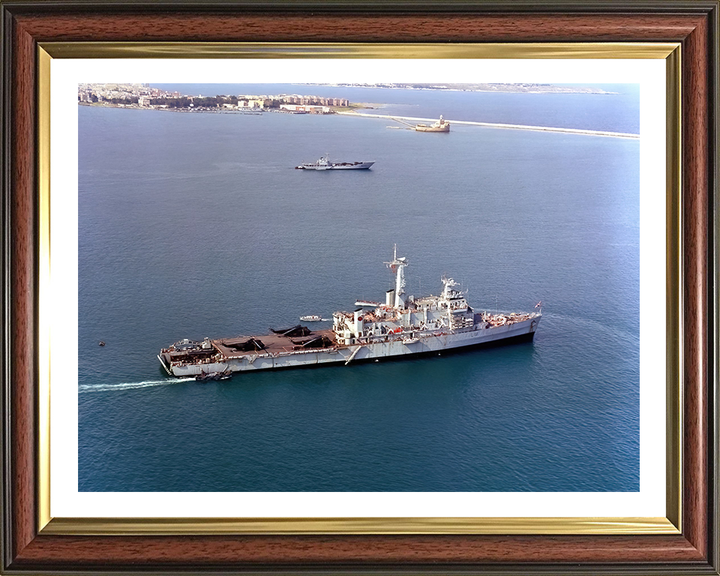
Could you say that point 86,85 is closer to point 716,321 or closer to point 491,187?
point 491,187

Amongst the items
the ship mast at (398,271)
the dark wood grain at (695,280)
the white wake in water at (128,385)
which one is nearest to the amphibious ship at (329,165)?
the ship mast at (398,271)

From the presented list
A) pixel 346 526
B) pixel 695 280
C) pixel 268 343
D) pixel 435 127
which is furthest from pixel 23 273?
pixel 695 280

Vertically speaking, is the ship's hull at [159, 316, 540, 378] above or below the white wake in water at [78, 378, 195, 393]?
above

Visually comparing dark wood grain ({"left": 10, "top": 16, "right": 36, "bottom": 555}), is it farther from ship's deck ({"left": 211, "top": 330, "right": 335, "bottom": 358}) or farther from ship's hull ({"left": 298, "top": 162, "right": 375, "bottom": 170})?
ship's hull ({"left": 298, "top": 162, "right": 375, "bottom": 170})

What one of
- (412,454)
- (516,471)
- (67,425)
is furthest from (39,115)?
(516,471)

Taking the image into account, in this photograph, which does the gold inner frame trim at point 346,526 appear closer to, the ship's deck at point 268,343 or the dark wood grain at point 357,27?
the ship's deck at point 268,343

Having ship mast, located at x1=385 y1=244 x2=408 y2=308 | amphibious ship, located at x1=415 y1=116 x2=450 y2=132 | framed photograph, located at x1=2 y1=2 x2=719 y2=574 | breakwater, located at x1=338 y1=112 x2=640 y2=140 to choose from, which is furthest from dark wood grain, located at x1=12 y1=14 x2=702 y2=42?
ship mast, located at x1=385 y1=244 x2=408 y2=308
